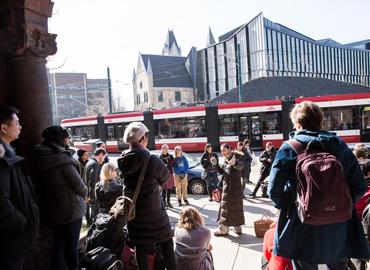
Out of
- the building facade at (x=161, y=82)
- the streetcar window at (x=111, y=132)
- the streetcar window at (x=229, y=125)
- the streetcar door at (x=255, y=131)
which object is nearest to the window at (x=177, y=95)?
the building facade at (x=161, y=82)

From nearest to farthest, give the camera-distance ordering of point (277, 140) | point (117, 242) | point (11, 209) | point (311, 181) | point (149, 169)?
1. point (311, 181)
2. point (11, 209)
3. point (149, 169)
4. point (117, 242)
5. point (277, 140)

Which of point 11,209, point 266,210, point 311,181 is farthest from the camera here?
point 266,210

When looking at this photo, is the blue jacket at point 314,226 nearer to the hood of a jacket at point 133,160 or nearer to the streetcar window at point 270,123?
the hood of a jacket at point 133,160

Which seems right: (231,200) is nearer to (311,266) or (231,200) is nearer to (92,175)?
(92,175)

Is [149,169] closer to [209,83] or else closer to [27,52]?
[27,52]

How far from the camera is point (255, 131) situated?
821 inches

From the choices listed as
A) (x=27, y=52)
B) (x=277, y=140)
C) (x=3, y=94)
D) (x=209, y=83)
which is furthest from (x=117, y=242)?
(x=209, y=83)

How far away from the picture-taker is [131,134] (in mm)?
3494

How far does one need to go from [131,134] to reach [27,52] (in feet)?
5.38

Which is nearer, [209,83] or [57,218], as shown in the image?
[57,218]

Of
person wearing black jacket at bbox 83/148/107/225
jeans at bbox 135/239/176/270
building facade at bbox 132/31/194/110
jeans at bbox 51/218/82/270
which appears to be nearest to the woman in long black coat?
person wearing black jacket at bbox 83/148/107/225

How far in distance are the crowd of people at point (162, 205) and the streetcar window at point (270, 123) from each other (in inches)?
609

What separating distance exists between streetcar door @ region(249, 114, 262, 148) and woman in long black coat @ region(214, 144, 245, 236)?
14.8 meters

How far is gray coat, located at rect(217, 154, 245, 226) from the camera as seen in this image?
6.24 metres
